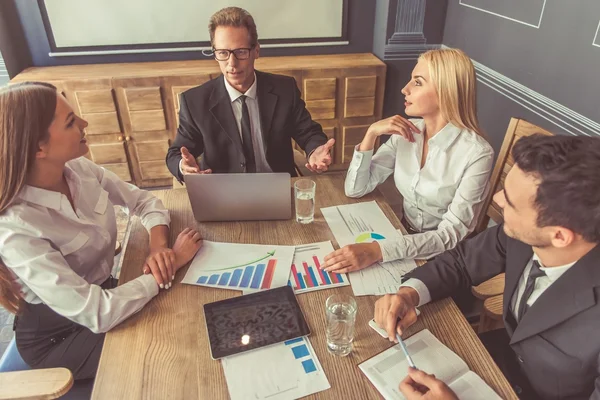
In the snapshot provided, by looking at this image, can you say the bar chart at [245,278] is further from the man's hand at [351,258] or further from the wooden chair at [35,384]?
the wooden chair at [35,384]

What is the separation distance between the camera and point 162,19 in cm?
310

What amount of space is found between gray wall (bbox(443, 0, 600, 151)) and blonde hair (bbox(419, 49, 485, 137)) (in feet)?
2.41

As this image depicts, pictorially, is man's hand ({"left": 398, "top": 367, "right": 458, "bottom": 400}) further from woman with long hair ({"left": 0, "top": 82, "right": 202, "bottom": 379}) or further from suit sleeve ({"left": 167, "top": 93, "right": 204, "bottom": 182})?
suit sleeve ({"left": 167, "top": 93, "right": 204, "bottom": 182})

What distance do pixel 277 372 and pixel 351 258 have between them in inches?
16.2

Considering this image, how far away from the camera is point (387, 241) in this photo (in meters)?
1.31

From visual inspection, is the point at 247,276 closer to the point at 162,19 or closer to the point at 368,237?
the point at 368,237

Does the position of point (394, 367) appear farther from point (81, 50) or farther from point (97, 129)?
point (81, 50)

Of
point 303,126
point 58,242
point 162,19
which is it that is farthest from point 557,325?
point 162,19

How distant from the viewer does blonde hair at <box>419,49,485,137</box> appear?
149cm

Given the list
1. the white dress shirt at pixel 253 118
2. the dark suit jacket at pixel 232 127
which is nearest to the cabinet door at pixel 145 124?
the dark suit jacket at pixel 232 127

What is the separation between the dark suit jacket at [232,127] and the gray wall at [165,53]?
1.40m

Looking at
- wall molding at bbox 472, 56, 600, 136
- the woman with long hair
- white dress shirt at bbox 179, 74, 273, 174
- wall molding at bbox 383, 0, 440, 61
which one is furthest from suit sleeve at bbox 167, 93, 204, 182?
wall molding at bbox 383, 0, 440, 61

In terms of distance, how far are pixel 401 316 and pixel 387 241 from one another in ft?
0.95

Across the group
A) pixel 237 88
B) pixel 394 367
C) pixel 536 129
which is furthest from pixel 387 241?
A: pixel 237 88
